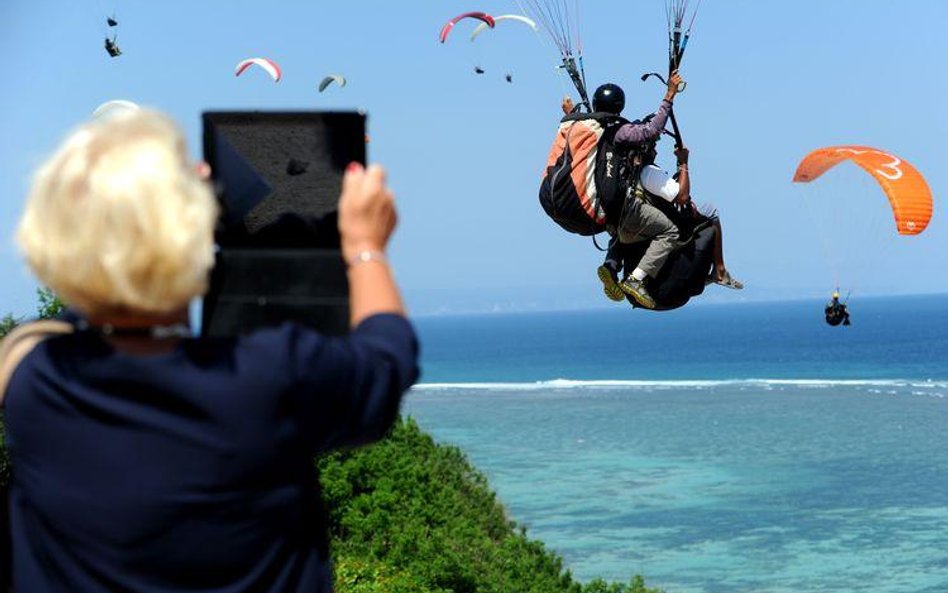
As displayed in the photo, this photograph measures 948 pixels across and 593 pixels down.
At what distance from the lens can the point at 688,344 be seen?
170500 mm

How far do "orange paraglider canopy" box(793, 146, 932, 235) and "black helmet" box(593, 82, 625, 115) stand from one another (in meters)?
1.73

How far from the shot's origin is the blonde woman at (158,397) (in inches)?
76.3

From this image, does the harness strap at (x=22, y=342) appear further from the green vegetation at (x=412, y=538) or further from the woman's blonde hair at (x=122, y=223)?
the green vegetation at (x=412, y=538)

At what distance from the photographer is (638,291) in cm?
785

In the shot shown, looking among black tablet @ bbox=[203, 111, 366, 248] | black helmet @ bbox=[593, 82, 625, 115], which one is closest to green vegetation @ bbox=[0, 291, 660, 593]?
black helmet @ bbox=[593, 82, 625, 115]

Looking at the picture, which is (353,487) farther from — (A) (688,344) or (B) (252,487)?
(A) (688,344)

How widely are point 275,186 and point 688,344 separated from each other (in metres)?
170

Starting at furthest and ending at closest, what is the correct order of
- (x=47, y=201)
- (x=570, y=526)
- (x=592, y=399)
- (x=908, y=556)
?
(x=592, y=399) → (x=570, y=526) → (x=908, y=556) → (x=47, y=201)

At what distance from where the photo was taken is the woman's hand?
2160 millimetres

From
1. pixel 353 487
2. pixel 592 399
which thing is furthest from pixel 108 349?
pixel 592 399

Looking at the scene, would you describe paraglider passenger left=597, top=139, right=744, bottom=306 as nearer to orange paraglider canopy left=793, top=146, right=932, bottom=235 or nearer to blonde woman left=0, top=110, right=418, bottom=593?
orange paraglider canopy left=793, top=146, right=932, bottom=235

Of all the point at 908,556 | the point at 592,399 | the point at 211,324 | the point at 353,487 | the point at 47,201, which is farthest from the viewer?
the point at 592,399

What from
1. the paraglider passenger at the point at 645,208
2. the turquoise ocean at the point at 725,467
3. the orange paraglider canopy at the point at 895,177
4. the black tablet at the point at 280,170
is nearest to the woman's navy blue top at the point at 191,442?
the black tablet at the point at 280,170

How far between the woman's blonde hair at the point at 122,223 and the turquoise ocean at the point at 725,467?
3306 centimetres
